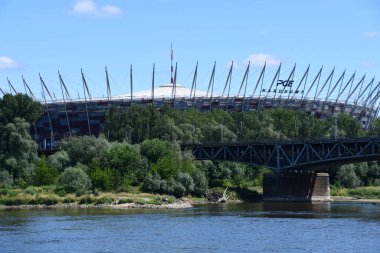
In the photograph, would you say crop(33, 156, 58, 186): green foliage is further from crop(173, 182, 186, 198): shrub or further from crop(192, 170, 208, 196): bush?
crop(192, 170, 208, 196): bush

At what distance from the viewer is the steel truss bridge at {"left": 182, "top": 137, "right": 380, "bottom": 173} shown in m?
139

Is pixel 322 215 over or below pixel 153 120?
below

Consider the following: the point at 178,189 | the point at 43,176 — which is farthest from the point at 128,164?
the point at 43,176

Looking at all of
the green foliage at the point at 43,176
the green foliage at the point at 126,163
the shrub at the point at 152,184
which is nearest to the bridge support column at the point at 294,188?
the shrub at the point at 152,184

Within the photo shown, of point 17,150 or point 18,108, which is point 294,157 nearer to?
point 17,150

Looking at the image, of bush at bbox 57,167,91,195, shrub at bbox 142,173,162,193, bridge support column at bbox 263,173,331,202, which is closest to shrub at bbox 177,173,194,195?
shrub at bbox 142,173,162,193

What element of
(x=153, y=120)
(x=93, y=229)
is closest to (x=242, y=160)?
(x=153, y=120)

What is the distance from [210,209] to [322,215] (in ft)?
58.4

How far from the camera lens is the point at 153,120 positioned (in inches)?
6762

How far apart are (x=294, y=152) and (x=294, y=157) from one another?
37.5 inches

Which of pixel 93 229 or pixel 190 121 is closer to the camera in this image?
pixel 93 229

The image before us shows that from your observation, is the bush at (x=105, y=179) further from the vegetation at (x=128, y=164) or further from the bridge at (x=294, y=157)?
the bridge at (x=294, y=157)

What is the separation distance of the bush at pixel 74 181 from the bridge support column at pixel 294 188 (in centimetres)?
3591

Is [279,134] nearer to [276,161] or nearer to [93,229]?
[276,161]
